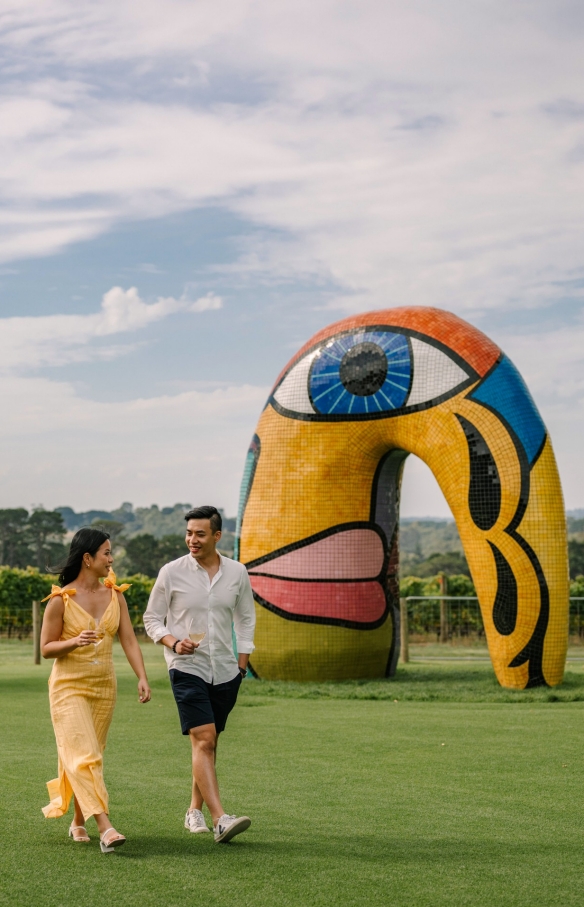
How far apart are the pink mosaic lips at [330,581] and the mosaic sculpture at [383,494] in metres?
0.02

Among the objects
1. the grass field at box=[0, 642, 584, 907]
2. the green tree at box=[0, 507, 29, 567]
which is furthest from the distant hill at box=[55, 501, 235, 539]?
the grass field at box=[0, 642, 584, 907]

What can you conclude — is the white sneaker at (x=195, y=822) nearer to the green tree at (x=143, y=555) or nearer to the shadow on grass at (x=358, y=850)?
the shadow on grass at (x=358, y=850)

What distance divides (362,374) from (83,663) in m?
8.44

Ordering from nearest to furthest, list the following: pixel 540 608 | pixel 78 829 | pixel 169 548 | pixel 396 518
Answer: pixel 78 829 < pixel 540 608 < pixel 396 518 < pixel 169 548

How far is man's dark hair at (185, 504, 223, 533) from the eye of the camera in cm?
573

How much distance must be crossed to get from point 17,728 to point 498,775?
465cm

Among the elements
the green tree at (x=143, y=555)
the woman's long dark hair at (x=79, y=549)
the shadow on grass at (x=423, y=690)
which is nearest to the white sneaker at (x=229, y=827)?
the woman's long dark hair at (x=79, y=549)

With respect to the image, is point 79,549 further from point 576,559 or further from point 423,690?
point 576,559

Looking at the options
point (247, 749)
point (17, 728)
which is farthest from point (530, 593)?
point (17, 728)

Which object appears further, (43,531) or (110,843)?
(43,531)

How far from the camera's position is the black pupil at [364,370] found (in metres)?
13.4

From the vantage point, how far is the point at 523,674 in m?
12.4

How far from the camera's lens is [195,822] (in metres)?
5.53

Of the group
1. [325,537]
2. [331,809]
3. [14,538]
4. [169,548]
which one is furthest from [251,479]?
[14,538]
